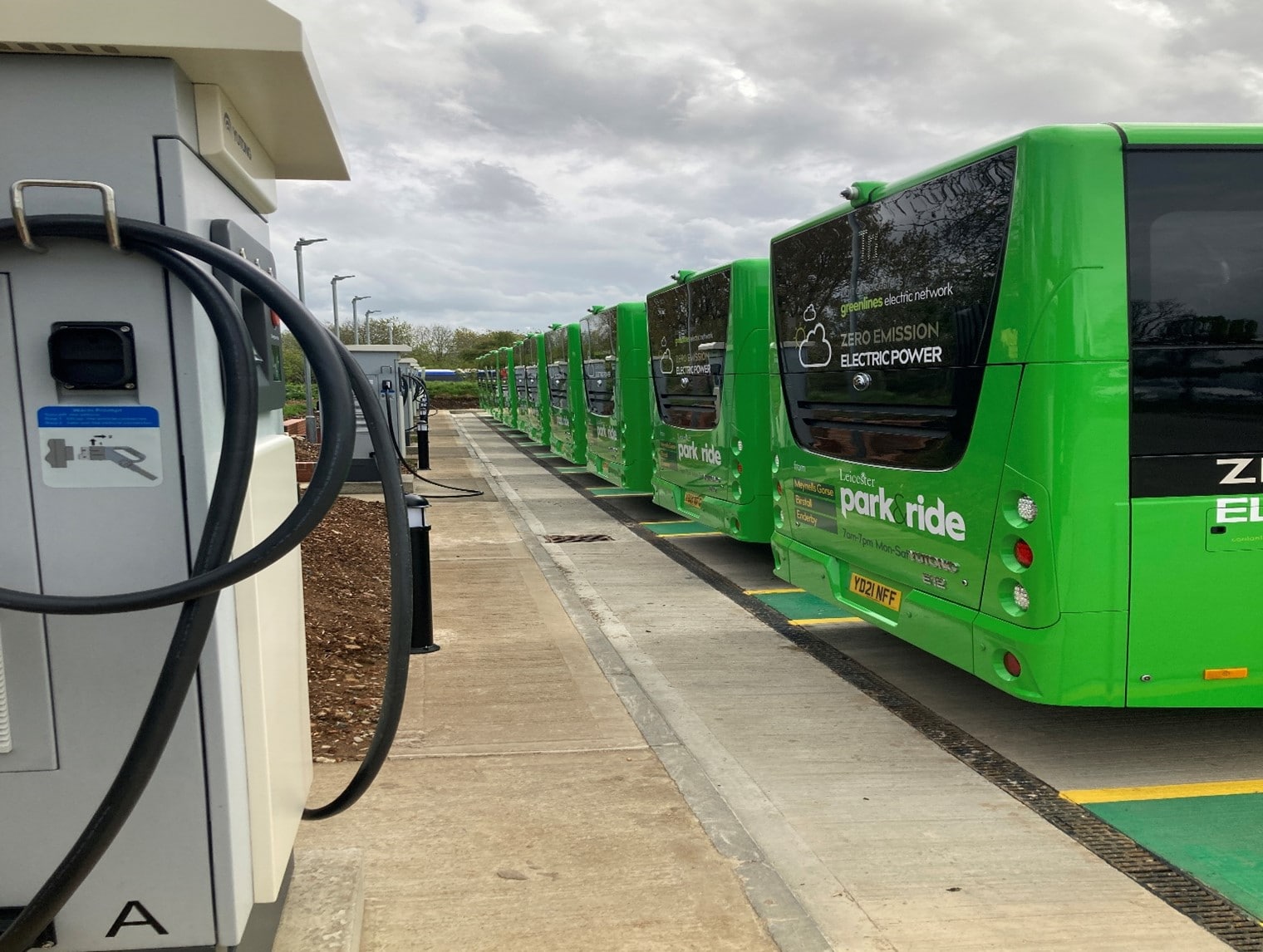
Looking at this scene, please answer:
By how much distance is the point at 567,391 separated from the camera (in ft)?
66.1

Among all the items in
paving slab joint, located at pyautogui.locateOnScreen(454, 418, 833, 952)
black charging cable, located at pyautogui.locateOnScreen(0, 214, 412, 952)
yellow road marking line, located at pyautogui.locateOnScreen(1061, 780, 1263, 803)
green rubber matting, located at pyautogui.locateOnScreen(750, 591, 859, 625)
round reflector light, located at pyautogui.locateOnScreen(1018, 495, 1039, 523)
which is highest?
black charging cable, located at pyautogui.locateOnScreen(0, 214, 412, 952)

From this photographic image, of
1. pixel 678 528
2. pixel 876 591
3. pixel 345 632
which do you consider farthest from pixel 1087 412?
pixel 678 528

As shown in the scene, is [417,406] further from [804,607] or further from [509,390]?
[804,607]

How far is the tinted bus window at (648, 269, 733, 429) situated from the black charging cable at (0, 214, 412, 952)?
26.1ft

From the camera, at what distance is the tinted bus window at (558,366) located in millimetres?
20062

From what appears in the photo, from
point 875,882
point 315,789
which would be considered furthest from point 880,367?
point 315,789

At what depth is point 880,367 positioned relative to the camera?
5.97 meters

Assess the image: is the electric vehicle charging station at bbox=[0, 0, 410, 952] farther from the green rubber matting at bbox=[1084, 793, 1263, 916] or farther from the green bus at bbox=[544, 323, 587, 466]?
the green bus at bbox=[544, 323, 587, 466]

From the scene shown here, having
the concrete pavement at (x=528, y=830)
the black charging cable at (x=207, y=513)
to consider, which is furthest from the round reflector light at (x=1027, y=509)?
the black charging cable at (x=207, y=513)

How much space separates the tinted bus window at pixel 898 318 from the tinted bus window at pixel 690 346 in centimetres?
273

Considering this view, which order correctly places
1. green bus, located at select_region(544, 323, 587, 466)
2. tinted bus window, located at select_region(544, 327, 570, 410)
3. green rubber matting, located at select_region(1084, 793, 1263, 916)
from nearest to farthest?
green rubber matting, located at select_region(1084, 793, 1263, 916) < green bus, located at select_region(544, 323, 587, 466) < tinted bus window, located at select_region(544, 327, 570, 410)

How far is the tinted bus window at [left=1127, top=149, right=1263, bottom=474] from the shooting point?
14.6 ft

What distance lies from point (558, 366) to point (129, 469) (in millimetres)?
19004

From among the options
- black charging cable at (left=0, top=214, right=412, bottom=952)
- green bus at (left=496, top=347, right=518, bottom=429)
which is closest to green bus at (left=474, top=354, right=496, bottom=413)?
green bus at (left=496, top=347, right=518, bottom=429)
